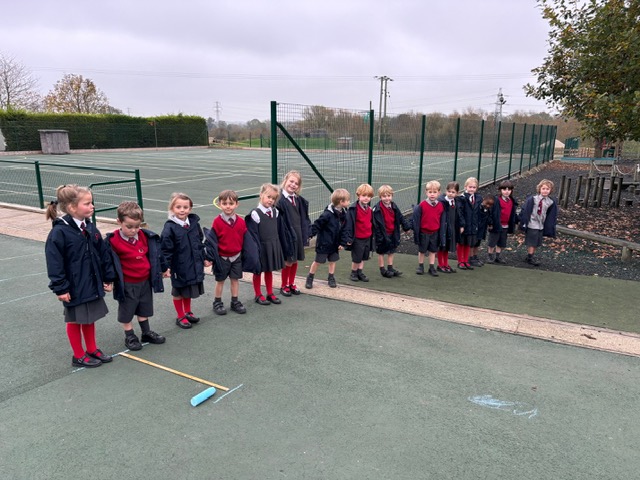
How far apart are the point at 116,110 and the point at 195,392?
2732 inches

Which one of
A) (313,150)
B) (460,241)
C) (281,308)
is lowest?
(281,308)

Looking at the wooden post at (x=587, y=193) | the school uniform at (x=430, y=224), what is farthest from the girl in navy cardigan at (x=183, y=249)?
the wooden post at (x=587, y=193)

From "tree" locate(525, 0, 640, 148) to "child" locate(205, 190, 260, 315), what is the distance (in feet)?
19.4

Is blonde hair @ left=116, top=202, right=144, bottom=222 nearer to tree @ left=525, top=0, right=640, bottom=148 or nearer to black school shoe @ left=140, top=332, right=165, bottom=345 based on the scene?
black school shoe @ left=140, top=332, right=165, bottom=345

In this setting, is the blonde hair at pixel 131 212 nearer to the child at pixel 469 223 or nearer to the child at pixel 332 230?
the child at pixel 332 230

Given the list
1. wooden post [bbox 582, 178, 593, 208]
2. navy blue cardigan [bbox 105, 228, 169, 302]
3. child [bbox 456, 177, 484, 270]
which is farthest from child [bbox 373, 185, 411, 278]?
wooden post [bbox 582, 178, 593, 208]

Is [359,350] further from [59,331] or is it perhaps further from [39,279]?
[39,279]

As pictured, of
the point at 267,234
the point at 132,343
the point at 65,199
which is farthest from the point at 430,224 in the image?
the point at 65,199

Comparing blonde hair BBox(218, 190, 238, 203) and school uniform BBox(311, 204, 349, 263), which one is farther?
school uniform BBox(311, 204, 349, 263)

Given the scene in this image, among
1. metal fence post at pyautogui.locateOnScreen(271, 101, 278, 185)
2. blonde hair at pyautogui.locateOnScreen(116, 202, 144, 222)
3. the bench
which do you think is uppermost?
metal fence post at pyautogui.locateOnScreen(271, 101, 278, 185)

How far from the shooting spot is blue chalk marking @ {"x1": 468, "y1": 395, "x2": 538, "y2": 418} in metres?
3.24

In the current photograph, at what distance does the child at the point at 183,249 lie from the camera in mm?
4465

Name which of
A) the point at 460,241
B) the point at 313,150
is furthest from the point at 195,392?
the point at 313,150

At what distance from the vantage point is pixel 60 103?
2092 inches
